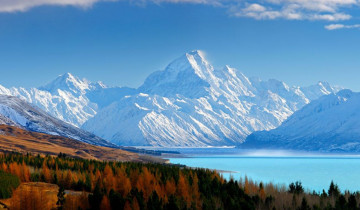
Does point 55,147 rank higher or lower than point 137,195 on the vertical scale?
higher

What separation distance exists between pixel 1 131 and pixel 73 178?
16032 centimetres

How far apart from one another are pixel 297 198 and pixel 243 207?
17.7ft

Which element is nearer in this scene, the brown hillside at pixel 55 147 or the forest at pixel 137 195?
the forest at pixel 137 195

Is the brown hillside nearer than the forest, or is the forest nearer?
the forest

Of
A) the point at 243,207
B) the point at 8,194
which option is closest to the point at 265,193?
the point at 243,207

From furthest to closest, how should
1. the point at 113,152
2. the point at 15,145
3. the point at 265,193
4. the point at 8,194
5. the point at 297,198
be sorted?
1. the point at 113,152
2. the point at 15,145
3. the point at 265,193
4. the point at 297,198
5. the point at 8,194

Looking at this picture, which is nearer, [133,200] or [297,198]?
[133,200]

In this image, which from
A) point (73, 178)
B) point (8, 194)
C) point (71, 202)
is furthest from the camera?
point (73, 178)

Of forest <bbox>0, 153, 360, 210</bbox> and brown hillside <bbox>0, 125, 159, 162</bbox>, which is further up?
brown hillside <bbox>0, 125, 159, 162</bbox>

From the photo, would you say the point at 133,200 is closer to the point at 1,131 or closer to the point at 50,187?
the point at 50,187

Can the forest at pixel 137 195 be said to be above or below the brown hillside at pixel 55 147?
below

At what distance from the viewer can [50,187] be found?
110ft

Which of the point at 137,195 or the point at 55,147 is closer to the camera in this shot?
the point at 137,195

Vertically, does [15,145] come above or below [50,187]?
above
